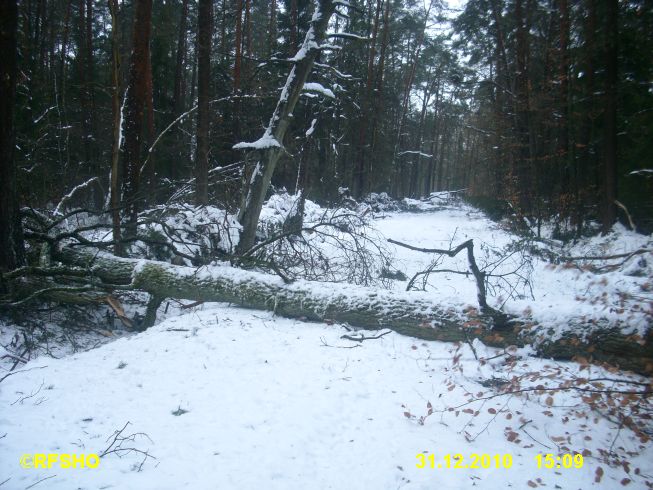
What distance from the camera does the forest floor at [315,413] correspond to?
2.76 metres

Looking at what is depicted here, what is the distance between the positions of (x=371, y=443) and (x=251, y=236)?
227 inches

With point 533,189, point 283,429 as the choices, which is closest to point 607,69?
point 533,189

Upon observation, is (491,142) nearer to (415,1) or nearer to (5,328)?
(415,1)

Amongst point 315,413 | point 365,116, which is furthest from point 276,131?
point 365,116

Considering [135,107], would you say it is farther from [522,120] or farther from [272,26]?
[272,26]

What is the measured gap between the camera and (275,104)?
15.7 metres

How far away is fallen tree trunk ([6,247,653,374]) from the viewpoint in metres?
4.64

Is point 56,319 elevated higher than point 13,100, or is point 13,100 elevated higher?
point 13,100

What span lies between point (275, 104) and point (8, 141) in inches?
459

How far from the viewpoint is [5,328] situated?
5.00 m
